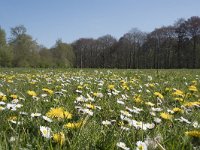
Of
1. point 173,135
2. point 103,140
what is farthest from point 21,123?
point 173,135

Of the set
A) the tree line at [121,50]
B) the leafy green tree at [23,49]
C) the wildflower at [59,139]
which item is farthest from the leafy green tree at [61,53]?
the wildflower at [59,139]

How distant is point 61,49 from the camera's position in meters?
71.9

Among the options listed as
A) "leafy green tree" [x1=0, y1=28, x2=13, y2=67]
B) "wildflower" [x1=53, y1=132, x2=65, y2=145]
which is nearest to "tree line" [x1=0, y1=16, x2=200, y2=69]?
"leafy green tree" [x1=0, y1=28, x2=13, y2=67]

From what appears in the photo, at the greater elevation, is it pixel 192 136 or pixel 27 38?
pixel 27 38

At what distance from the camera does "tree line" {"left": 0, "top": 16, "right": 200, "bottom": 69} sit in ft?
192

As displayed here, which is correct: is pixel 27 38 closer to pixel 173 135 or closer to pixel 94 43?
pixel 94 43

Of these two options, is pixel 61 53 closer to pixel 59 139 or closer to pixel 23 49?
pixel 23 49

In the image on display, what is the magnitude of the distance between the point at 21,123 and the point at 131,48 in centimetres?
8207

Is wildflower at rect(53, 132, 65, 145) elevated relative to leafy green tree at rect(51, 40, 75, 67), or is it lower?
lower

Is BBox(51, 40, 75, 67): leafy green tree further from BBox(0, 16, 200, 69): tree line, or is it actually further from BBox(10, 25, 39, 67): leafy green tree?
BBox(10, 25, 39, 67): leafy green tree

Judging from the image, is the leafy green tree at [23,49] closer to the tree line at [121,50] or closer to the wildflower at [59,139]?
the tree line at [121,50]

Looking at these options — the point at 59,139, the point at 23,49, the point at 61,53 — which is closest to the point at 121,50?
the point at 61,53

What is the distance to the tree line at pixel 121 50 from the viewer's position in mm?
58656

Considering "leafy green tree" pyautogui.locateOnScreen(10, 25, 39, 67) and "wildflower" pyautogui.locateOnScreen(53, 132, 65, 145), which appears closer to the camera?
"wildflower" pyautogui.locateOnScreen(53, 132, 65, 145)
